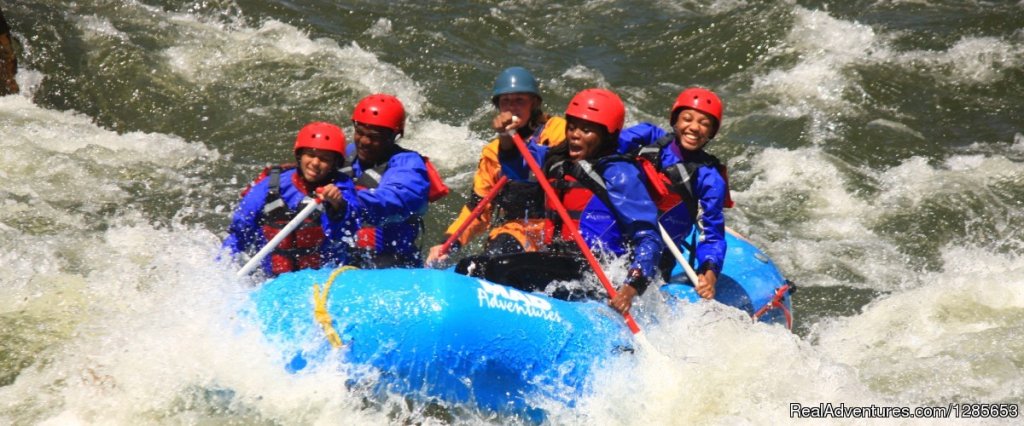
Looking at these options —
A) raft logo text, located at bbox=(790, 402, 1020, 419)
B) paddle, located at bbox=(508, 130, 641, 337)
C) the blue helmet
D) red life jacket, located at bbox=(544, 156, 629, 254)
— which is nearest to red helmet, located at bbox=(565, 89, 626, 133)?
red life jacket, located at bbox=(544, 156, 629, 254)

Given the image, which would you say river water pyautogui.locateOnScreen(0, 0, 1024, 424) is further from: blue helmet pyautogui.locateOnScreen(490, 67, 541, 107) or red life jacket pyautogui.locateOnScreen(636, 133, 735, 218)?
blue helmet pyautogui.locateOnScreen(490, 67, 541, 107)

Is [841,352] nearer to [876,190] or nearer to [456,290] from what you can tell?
[876,190]

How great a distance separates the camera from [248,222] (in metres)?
5.84

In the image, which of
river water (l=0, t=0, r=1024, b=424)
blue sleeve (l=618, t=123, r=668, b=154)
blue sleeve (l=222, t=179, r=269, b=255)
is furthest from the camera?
blue sleeve (l=618, t=123, r=668, b=154)

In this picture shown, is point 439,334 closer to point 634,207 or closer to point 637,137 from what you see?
point 634,207

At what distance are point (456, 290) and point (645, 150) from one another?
1.67m

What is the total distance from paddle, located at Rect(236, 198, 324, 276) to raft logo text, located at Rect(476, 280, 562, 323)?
1006mm

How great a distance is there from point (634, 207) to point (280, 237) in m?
1.72

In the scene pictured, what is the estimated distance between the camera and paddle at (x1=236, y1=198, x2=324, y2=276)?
215 inches

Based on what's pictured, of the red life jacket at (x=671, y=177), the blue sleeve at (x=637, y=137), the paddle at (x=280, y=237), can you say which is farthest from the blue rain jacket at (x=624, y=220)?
the paddle at (x=280, y=237)

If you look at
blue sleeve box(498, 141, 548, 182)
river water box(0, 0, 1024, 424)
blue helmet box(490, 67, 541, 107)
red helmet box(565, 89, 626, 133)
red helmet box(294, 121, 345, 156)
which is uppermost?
red helmet box(565, 89, 626, 133)

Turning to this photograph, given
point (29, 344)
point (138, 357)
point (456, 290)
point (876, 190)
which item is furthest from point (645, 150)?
point (876, 190)

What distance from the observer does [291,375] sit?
475cm

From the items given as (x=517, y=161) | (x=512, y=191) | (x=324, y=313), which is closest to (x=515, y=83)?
(x=517, y=161)
